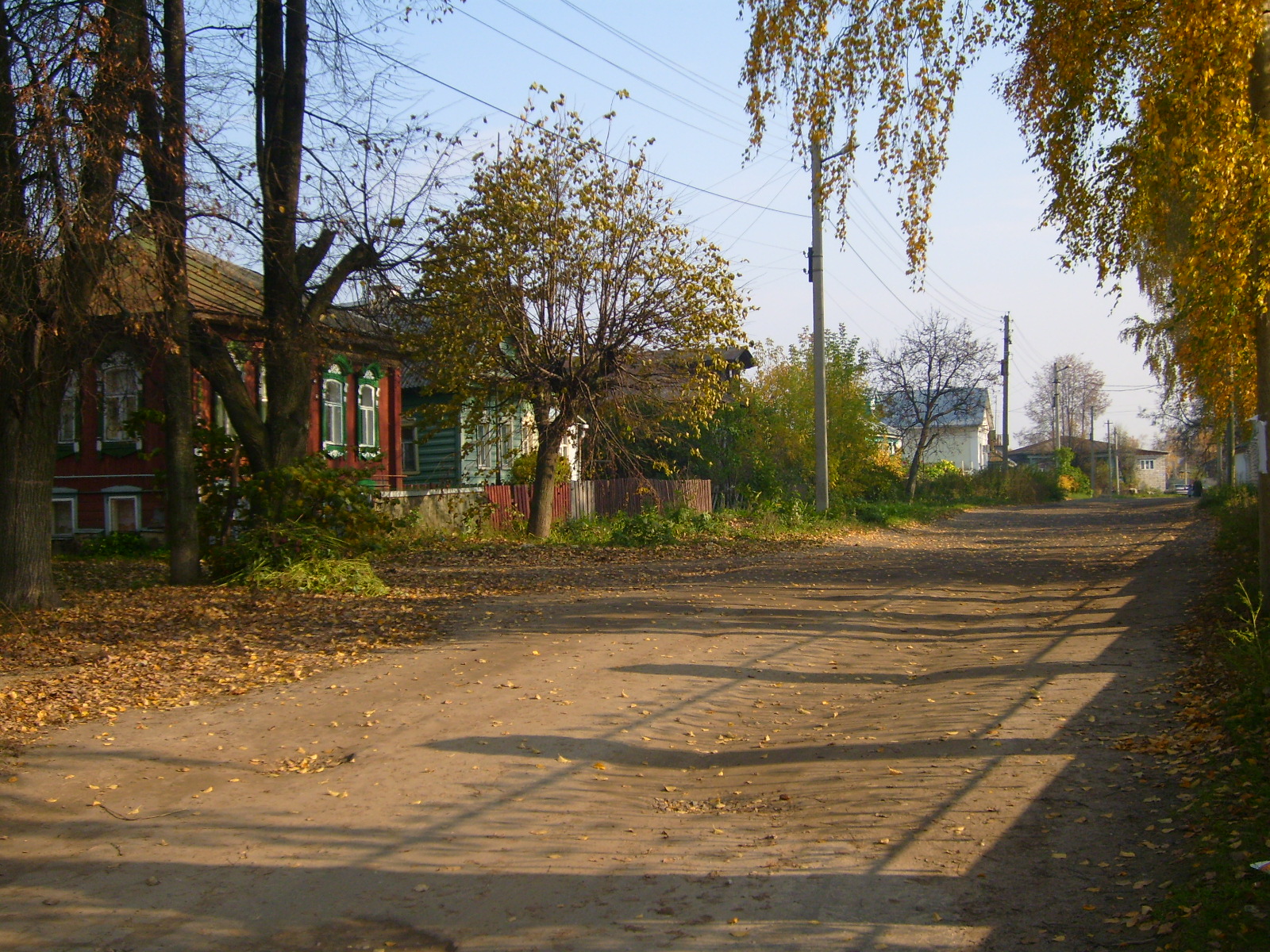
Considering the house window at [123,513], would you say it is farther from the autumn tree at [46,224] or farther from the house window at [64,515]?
the autumn tree at [46,224]

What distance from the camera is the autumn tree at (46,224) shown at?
34.2ft

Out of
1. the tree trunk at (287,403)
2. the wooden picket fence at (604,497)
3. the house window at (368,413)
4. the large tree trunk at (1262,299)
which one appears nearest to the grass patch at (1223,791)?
the large tree trunk at (1262,299)

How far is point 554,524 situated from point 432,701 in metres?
16.1

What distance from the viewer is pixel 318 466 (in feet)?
48.9

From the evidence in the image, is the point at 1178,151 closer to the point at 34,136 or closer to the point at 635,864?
the point at 635,864

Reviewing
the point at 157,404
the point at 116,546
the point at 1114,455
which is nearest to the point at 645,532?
the point at 157,404

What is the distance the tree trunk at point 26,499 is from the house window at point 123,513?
1060 cm

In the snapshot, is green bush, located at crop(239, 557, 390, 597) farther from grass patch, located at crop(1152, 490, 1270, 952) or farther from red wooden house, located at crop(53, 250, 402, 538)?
grass patch, located at crop(1152, 490, 1270, 952)

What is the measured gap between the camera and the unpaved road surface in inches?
177

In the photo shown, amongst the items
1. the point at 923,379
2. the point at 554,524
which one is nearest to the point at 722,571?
the point at 554,524

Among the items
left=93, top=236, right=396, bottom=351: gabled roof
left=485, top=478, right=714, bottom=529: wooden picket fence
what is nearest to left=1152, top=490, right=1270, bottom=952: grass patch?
left=93, top=236, right=396, bottom=351: gabled roof

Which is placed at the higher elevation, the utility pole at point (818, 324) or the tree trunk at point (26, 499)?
the utility pole at point (818, 324)

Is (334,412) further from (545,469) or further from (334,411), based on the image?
(545,469)

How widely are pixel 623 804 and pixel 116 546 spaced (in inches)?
680
